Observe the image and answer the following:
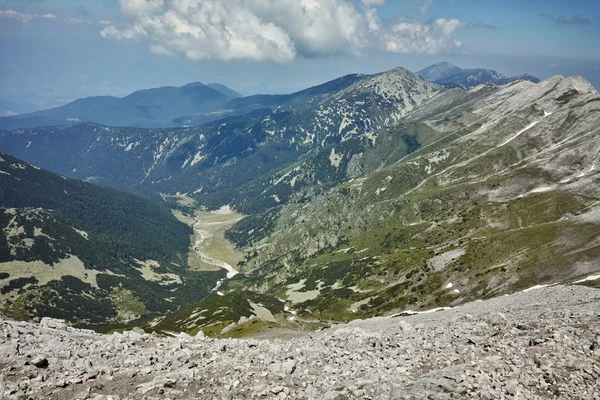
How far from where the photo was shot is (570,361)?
28.7m

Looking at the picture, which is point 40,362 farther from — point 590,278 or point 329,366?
point 590,278

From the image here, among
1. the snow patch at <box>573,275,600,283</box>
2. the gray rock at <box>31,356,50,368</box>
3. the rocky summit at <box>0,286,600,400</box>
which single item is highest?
the gray rock at <box>31,356,50,368</box>

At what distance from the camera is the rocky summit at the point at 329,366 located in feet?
89.7

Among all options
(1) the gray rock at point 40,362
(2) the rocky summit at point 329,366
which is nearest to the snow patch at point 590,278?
(2) the rocky summit at point 329,366

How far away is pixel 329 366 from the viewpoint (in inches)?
1339

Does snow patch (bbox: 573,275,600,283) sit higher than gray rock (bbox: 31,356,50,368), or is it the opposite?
gray rock (bbox: 31,356,50,368)

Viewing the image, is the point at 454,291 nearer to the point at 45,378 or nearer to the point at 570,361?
the point at 570,361

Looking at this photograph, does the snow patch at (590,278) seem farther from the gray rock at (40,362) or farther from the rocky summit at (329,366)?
the gray rock at (40,362)

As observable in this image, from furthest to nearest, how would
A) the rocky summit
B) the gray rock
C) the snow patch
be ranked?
the snow patch < the gray rock < the rocky summit

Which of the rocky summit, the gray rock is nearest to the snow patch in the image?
the rocky summit

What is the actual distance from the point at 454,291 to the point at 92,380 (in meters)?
166

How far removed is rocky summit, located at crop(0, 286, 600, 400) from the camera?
2733 cm

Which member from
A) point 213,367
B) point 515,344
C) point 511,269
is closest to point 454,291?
point 511,269

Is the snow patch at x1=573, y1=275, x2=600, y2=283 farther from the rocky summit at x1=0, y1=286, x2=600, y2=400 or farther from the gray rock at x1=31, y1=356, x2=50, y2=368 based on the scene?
the gray rock at x1=31, y1=356, x2=50, y2=368
